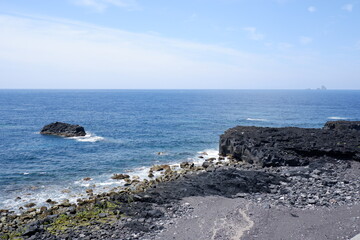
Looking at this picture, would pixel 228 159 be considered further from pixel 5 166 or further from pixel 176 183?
pixel 5 166

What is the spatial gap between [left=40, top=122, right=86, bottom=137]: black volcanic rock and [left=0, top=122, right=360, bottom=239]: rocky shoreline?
35428 mm

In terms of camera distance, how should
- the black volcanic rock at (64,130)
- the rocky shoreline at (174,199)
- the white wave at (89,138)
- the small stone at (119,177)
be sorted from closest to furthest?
the rocky shoreline at (174,199) → the small stone at (119,177) → the white wave at (89,138) → the black volcanic rock at (64,130)

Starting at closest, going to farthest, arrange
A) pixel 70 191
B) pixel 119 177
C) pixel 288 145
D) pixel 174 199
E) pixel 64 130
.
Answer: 1. pixel 174 199
2. pixel 70 191
3. pixel 119 177
4. pixel 288 145
5. pixel 64 130

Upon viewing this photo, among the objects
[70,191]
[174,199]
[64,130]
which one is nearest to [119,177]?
[70,191]

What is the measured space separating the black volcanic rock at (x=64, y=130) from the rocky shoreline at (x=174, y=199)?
3543 cm

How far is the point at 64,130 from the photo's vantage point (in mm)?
75125

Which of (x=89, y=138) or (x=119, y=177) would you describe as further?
(x=89, y=138)

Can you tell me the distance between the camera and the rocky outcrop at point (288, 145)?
42.9 m

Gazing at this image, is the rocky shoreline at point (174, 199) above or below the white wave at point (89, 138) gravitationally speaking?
above

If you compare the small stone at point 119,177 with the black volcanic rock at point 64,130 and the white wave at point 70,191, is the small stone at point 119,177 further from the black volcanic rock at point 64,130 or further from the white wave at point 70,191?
the black volcanic rock at point 64,130

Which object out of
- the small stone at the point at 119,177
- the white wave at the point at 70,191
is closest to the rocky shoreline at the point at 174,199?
the small stone at the point at 119,177

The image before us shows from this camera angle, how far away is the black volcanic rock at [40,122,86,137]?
72.9 m

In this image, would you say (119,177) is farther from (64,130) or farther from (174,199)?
(64,130)

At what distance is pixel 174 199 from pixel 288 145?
25332 mm
